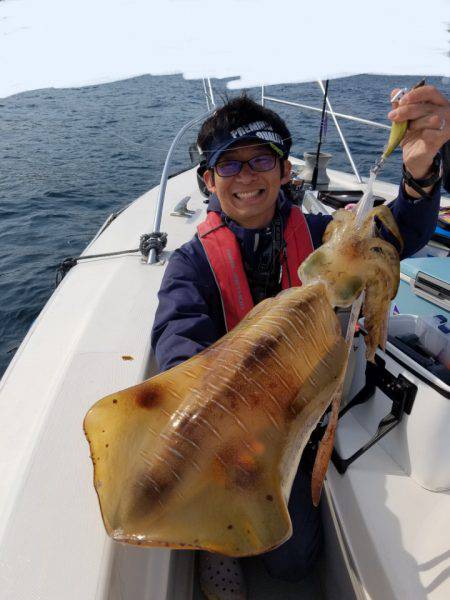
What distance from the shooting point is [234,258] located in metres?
2.79

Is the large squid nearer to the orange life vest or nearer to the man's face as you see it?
the orange life vest

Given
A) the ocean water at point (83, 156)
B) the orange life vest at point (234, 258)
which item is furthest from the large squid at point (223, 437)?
the ocean water at point (83, 156)

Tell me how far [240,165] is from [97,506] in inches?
80.4

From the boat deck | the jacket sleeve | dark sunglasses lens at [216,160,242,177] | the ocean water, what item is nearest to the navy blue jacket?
the jacket sleeve

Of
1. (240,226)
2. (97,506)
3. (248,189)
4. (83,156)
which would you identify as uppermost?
(248,189)

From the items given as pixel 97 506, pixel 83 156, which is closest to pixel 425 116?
pixel 97 506

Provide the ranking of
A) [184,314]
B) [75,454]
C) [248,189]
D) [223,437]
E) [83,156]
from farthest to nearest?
[83,156] → [248,189] → [184,314] → [75,454] → [223,437]

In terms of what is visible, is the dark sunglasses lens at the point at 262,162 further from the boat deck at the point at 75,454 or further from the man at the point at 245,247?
the boat deck at the point at 75,454

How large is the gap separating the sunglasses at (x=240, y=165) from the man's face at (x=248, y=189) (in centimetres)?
2

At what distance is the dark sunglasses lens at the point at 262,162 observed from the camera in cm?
265

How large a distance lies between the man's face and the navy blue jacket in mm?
101

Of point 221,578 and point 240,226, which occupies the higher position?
point 240,226

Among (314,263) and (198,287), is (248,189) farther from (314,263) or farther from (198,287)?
(314,263)

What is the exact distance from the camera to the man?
2.43 meters
